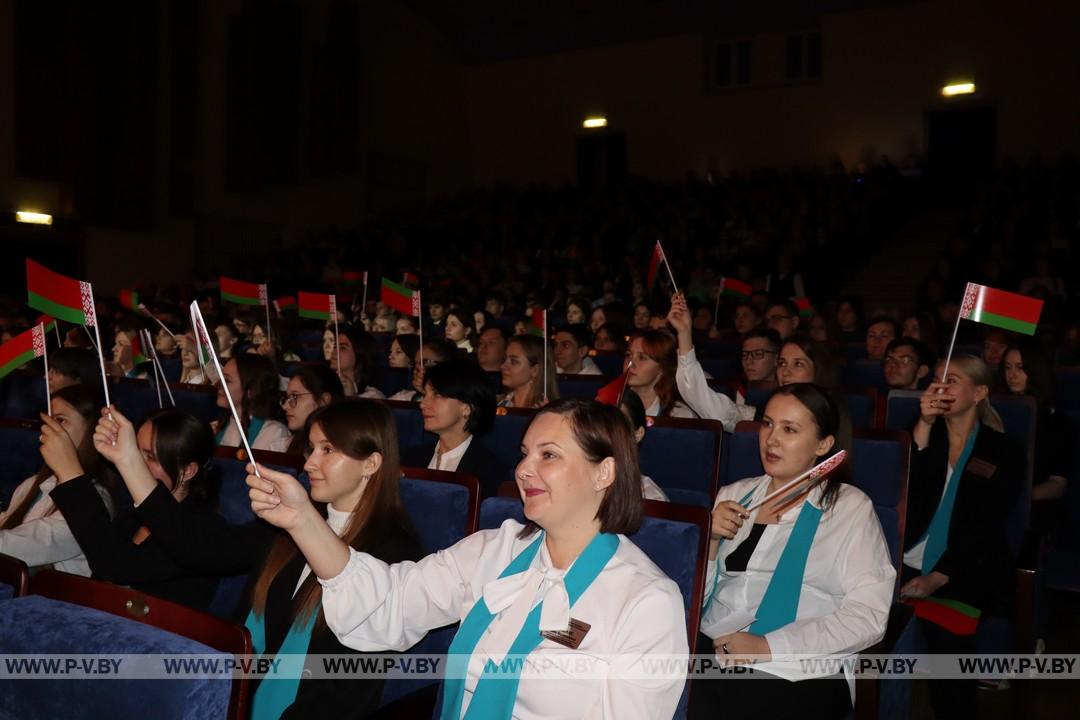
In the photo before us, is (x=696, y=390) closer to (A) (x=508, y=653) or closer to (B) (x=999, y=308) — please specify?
(B) (x=999, y=308)

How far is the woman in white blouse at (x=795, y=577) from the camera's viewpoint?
7.11ft

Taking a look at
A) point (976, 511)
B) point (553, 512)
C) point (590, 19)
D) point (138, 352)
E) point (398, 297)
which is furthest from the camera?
point (590, 19)

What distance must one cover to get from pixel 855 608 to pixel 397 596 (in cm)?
108

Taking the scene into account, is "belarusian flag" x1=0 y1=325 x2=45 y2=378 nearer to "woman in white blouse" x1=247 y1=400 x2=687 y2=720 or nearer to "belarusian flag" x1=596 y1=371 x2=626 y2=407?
"belarusian flag" x1=596 y1=371 x2=626 y2=407

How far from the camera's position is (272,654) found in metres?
2.02

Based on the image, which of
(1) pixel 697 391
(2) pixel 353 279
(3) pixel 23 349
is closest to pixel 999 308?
(1) pixel 697 391

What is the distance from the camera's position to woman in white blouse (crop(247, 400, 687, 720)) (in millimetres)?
1613

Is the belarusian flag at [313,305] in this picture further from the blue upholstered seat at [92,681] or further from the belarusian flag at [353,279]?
the blue upholstered seat at [92,681]

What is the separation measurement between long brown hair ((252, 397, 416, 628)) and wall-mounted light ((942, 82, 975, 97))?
15283 mm

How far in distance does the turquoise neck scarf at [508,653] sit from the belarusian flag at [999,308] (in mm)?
2632

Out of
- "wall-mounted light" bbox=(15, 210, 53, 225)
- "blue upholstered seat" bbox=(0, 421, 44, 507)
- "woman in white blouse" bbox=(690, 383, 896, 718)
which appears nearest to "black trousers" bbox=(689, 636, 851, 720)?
A: "woman in white blouse" bbox=(690, 383, 896, 718)

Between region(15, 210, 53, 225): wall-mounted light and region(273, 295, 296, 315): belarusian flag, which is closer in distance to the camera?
region(273, 295, 296, 315): belarusian flag

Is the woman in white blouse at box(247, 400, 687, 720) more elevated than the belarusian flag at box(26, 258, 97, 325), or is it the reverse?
the belarusian flag at box(26, 258, 97, 325)

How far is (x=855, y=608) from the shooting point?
7.18 feet
